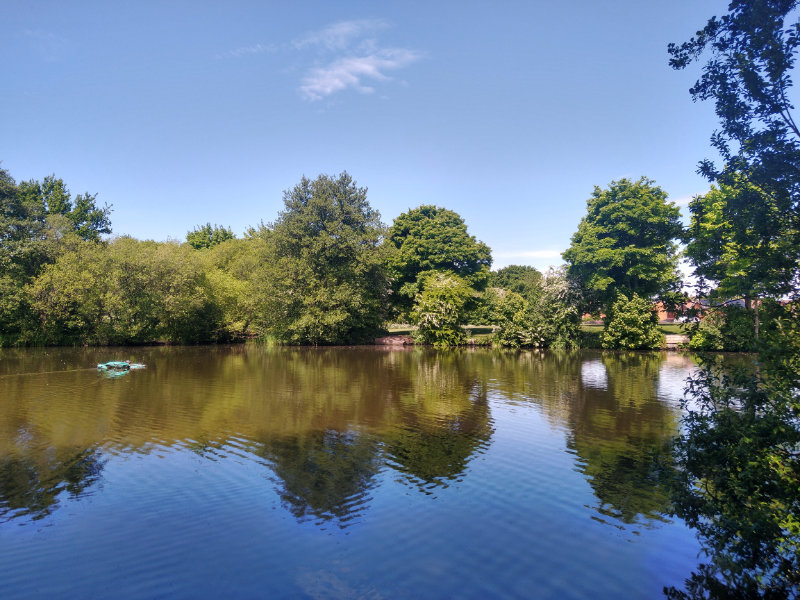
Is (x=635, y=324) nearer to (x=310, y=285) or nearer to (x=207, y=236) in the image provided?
(x=310, y=285)

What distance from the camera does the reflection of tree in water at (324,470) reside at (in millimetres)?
9818

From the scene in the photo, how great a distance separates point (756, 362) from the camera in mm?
7199

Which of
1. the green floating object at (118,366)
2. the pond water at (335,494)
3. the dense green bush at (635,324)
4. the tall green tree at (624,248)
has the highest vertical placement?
the tall green tree at (624,248)

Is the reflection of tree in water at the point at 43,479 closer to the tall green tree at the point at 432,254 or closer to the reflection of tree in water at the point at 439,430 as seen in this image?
the reflection of tree in water at the point at 439,430

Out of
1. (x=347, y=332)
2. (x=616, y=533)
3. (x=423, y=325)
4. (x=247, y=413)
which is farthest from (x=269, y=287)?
(x=616, y=533)

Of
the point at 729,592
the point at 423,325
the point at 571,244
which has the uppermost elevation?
the point at 571,244

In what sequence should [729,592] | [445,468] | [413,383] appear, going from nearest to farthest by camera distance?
[729,592], [445,468], [413,383]

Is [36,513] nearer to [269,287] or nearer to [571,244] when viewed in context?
[269,287]

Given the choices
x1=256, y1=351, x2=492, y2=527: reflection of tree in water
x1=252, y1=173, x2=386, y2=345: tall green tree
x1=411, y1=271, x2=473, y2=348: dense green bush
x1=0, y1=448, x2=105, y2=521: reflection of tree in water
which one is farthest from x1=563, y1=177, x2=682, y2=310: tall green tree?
x1=0, y1=448, x2=105, y2=521: reflection of tree in water

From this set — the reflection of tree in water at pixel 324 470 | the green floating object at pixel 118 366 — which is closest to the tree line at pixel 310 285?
the green floating object at pixel 118 366

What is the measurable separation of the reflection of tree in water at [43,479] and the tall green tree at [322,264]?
1288 inches

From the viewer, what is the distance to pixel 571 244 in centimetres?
4891

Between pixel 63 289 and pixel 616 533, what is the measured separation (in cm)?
4676

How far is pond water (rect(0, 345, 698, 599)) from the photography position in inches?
289
